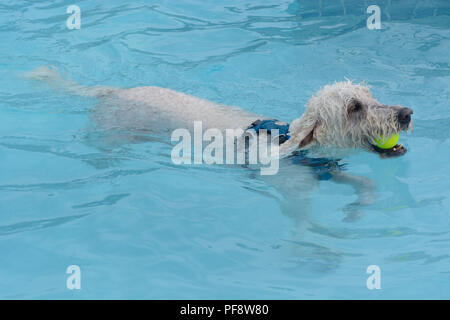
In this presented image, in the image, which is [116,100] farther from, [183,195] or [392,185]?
[392,185]

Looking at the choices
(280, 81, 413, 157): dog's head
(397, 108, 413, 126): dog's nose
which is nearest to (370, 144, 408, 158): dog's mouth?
(280, 81, 413, 157): dog's head

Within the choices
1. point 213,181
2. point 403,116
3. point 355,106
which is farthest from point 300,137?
point 213,181

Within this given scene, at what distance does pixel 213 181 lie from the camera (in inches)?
215

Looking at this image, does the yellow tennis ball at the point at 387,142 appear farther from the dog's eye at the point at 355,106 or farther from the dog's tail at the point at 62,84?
the dog's tail at the point at 62,84

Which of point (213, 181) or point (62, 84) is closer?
point (213, 181)

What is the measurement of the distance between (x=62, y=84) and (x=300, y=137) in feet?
11.5

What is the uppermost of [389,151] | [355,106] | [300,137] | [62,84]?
[62,84]

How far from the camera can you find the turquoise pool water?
4.19 m

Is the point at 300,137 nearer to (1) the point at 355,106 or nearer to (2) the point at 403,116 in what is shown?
(1) the point at 355,106

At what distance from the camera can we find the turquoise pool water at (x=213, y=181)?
13.7ft

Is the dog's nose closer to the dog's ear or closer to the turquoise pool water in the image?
the dog's ear
